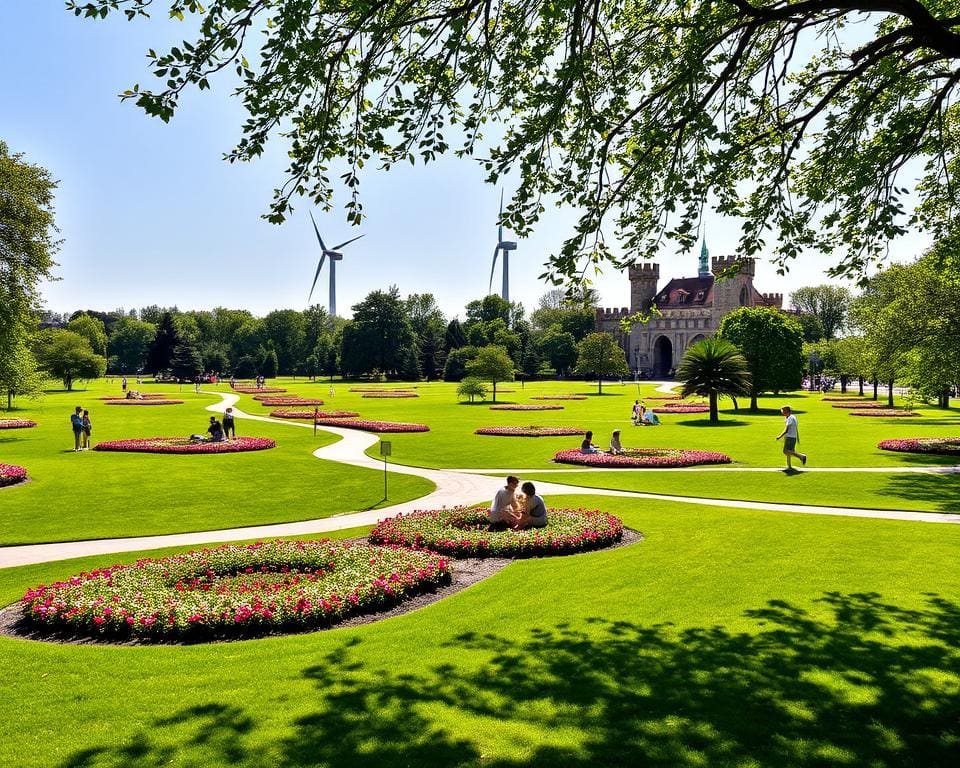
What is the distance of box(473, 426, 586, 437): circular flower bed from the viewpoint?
38375 mm

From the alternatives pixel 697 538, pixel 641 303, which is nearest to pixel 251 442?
pixel 697 538

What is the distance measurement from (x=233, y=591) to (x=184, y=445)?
22946 mm

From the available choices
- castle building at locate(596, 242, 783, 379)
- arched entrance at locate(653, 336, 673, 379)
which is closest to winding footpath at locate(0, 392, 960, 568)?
castle building at locate(596, 242, 783, 379)

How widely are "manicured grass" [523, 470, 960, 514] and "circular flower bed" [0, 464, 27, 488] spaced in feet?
56.4

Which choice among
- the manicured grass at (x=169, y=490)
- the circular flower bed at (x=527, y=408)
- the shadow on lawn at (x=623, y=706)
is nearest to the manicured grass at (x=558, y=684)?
the shadow on lawn at (x=623, y=706)

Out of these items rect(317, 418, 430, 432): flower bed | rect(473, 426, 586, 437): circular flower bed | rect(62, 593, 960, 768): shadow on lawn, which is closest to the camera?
rect(62, 593, 960, 768): shadow on lawn

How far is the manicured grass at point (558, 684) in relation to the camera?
654 cm

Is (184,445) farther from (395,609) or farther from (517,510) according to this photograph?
(395,609)

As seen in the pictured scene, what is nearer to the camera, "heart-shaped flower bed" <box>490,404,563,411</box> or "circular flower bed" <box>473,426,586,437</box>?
"circular flower bed" <box>473,426,586,437</box>

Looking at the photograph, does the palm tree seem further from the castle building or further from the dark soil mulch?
the castle building

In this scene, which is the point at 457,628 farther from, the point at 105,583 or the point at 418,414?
the point at 418,414

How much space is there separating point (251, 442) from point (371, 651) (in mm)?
25135

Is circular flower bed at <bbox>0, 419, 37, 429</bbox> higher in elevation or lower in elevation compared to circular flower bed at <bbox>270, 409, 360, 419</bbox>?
lower

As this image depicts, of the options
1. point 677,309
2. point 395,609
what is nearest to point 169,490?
point 395,609
